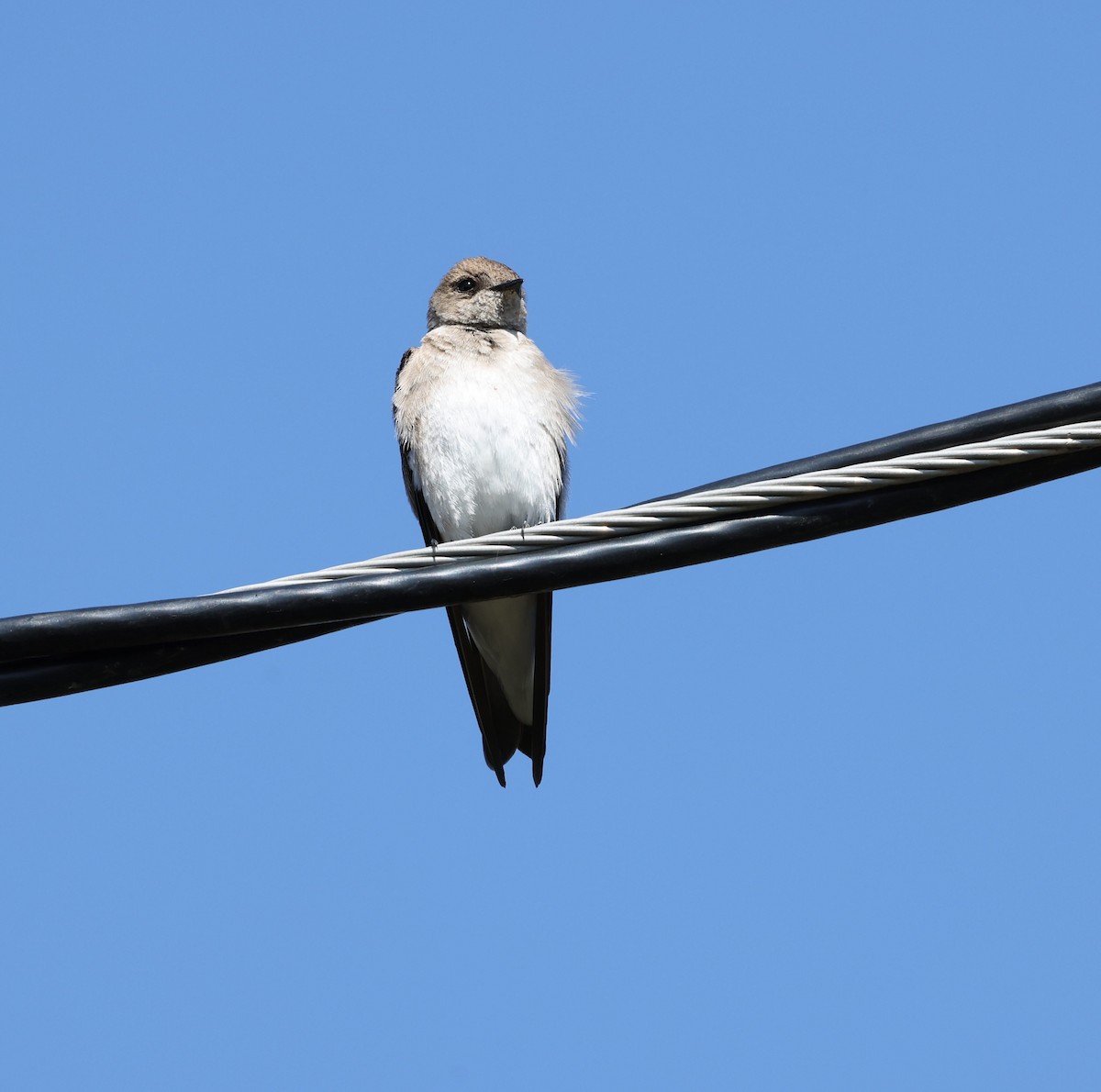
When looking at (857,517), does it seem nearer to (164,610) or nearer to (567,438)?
(164,610)

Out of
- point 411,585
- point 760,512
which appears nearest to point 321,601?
point 411,585

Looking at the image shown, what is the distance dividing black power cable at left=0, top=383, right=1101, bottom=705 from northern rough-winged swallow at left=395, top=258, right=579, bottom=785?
3237 mm

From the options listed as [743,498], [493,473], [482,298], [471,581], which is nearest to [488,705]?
[493,473]

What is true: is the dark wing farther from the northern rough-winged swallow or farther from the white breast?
the white breast

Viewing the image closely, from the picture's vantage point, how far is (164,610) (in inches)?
147

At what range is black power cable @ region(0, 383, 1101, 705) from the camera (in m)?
3.73

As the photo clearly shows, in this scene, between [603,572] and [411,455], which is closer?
[603,572]

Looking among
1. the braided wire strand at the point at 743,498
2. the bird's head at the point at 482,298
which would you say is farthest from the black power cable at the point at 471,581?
the bird's head at the point at 482,298

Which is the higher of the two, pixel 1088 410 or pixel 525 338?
pixel 525 338

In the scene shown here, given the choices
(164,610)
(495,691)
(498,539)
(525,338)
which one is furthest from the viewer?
(525,338)

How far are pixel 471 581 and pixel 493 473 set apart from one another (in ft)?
11.2

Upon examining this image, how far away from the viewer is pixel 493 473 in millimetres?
7312

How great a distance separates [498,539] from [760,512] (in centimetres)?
71

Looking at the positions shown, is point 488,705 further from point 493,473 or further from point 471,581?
point 471,581
